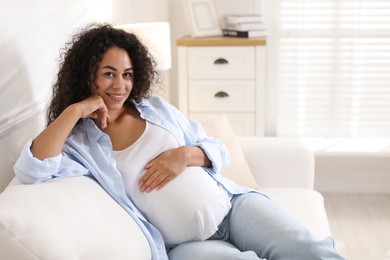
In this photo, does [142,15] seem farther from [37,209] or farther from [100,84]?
[37,209]

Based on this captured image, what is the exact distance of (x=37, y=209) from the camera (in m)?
1.67

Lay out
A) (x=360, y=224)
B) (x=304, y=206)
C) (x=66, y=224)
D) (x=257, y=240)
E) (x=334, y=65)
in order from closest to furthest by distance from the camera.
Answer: (x=66, y=224) < (x=257, y=240) < (x=304, y=206) < (x=360, y=224) < (x=334, y=65)

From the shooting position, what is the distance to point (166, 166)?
2.18m

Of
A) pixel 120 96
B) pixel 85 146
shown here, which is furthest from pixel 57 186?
pixel 120 96

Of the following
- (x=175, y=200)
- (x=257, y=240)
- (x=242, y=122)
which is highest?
(x=175, y=200)

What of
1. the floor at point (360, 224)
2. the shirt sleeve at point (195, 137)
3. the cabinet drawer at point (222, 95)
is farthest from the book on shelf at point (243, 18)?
the shirt sleeve at point (195, 137)

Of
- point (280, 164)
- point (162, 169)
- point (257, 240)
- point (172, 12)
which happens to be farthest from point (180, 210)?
point (172, 12)

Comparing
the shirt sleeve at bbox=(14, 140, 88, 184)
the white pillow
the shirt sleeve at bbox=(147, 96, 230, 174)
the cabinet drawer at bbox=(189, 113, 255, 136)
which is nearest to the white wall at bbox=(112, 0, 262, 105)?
the cabinet drawer at bbox=(189, 113, 255, 136)

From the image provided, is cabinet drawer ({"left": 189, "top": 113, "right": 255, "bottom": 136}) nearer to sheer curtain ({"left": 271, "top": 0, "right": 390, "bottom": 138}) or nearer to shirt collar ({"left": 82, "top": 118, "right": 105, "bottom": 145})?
sheer curtain ({"left": 271, "top": 0, "right": 390, "bottom": 138})

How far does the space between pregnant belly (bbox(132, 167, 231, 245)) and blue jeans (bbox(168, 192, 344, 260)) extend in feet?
0.12

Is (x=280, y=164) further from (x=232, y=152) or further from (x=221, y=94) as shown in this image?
(x=221, y=94)

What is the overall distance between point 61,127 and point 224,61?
2241 mm

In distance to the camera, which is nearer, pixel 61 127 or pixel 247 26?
pixel 61 127

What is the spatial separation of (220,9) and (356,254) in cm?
185
